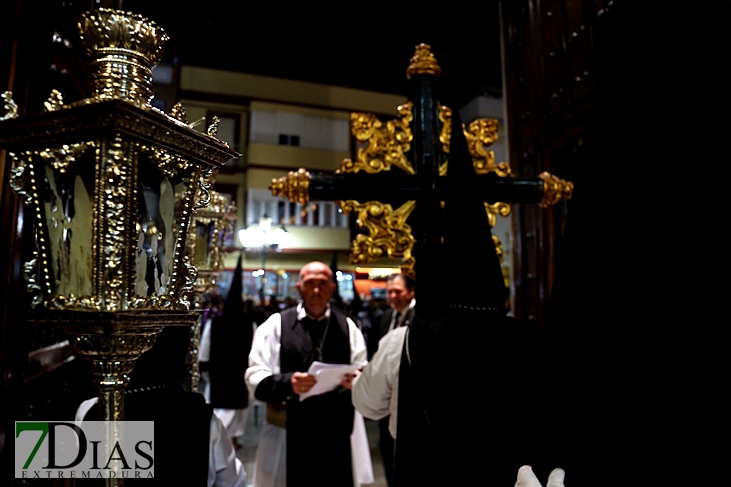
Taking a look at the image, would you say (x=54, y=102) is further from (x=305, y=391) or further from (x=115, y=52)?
(x=305, y=391)

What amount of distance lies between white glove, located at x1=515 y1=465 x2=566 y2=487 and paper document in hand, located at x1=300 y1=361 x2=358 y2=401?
1.67 m

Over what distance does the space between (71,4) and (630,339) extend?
229 cm

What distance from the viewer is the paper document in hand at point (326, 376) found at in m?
2.45

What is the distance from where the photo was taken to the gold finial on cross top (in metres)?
2.17

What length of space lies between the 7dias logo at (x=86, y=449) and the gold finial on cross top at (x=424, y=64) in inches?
68.4

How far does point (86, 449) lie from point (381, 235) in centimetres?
126

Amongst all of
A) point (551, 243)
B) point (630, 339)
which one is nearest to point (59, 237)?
point (630, 339)

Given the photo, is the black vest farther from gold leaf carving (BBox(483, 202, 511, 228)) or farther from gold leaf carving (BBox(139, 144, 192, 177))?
gold leaf carving (BBox(139, 144, 192, 177))

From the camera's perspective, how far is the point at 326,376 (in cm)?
246

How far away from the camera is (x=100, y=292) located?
0.87m

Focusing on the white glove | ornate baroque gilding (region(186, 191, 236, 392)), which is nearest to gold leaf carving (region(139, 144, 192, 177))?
the white glove

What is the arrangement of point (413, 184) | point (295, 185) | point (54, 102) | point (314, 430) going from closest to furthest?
point (54, 102) → point (295, 185) → point (413, 184) → point (314, 430)

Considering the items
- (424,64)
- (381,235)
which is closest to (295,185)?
(381,235)

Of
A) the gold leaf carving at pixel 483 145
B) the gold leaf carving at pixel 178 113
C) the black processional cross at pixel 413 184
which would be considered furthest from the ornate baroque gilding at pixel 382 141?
the gold leaf carving at pixel 178 113
